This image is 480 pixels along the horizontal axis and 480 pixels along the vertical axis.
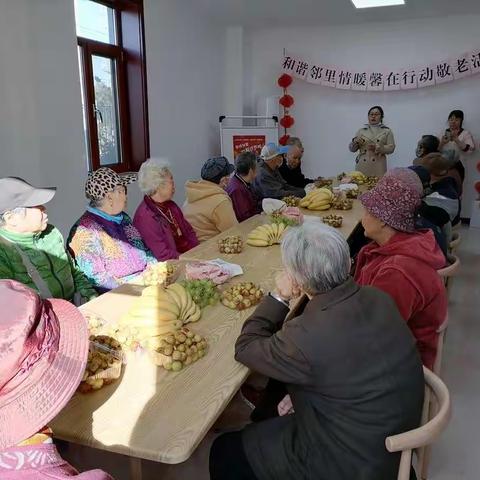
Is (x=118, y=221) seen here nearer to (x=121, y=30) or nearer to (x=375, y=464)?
(x=375, y=464)

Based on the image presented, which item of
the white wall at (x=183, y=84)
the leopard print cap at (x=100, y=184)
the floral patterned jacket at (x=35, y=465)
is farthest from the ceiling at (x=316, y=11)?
the floral patterned jacket at (x=35, y=465)

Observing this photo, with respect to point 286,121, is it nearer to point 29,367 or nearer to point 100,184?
point 100,184

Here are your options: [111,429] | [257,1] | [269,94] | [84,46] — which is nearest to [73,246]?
[111,429]

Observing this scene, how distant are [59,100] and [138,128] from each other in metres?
1.49

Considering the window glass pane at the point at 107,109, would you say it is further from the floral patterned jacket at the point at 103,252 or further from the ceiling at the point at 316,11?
the floral patterned jacket at the point at 103,252

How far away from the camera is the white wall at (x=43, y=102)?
333cm

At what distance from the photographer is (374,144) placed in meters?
6.28

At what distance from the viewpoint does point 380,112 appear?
6.22 meters

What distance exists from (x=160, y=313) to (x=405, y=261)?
915mm

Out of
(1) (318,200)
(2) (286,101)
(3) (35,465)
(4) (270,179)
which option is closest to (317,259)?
(3) (35,465)

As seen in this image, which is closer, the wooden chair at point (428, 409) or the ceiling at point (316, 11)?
the wooden chair at point (428, 409)

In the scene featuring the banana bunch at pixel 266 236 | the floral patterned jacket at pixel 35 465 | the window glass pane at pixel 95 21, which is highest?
the window glass pane at pixel 95 21

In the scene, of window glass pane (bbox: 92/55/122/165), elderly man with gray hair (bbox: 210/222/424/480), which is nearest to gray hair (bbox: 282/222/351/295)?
elderly man with gray hair (bbox: 210/222/424/480)

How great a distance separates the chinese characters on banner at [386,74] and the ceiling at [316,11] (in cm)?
61
